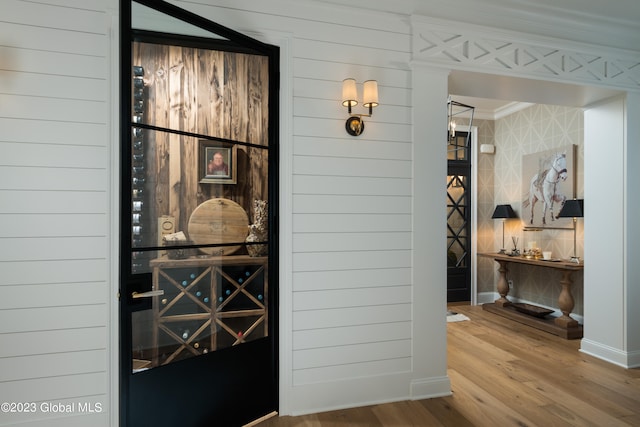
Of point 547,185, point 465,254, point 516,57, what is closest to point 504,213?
point 547,185

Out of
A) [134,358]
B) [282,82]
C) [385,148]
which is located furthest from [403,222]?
[134,358]

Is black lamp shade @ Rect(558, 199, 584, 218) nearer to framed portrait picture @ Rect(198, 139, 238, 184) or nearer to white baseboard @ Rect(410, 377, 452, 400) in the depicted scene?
white baseboard @ Rect(410, 377, 452, 400)

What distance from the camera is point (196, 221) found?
2.01 metres

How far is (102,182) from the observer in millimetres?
2053

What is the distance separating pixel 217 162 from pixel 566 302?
4.19m

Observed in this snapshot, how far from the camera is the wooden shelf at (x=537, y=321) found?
3.89 m

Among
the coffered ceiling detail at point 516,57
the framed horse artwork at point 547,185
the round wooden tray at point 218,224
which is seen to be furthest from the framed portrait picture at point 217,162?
the framed horse artwork at point 547,185

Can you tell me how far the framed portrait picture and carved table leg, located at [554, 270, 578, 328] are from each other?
4.00m

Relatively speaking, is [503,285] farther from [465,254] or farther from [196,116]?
[196,116]

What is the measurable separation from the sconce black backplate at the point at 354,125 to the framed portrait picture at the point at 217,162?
0.79 meters

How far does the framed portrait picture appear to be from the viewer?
203 centimetres

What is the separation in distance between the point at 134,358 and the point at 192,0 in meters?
2.12

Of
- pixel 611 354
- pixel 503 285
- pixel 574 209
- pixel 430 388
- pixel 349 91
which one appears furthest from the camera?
pixel 503 285

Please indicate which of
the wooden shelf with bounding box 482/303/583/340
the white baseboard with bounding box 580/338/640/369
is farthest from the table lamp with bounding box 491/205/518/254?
the white baseboard with bounding box 580/338/640/369
